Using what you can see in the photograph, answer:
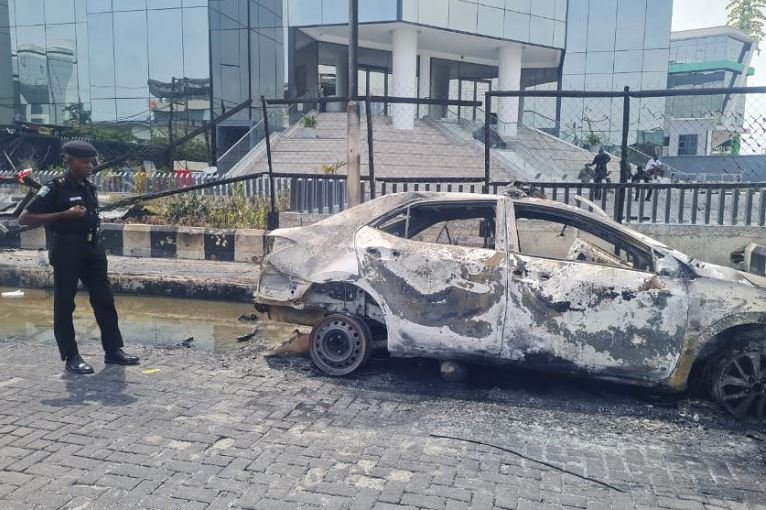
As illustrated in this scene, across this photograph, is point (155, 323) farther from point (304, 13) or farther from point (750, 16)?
point (750, 16)

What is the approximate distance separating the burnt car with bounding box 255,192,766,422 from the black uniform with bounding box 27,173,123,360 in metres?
1.45

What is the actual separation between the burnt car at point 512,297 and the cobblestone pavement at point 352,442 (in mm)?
318

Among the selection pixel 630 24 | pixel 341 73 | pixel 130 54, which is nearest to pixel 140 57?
pixel 130 54

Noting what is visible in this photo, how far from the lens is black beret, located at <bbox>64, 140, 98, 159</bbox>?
16.5 feet

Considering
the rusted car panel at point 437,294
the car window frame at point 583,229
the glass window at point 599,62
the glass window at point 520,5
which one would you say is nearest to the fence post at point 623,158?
the car window frame at point 583,229

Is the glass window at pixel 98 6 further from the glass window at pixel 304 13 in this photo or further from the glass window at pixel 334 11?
the glass window at pixel 334 11

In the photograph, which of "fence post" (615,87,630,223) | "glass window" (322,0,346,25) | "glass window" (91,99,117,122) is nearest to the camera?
"fence post" (615,87,630,223)

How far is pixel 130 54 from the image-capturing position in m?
27.5

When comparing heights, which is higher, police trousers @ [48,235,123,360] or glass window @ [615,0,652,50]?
glass window @ [615,0,652,50]

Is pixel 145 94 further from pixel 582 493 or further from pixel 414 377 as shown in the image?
pixel 582 493

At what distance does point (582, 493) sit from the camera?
10.7ft

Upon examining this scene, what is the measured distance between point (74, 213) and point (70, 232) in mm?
246

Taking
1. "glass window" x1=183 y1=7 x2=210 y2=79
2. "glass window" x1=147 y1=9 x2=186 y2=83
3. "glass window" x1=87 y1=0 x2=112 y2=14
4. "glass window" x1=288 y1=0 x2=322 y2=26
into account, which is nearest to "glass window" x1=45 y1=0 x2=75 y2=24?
"glass window" x1=87 y1=0 x2=112 y2=14

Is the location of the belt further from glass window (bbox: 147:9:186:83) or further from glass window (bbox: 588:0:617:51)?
glass window (bbox: 588:0:617:51)
